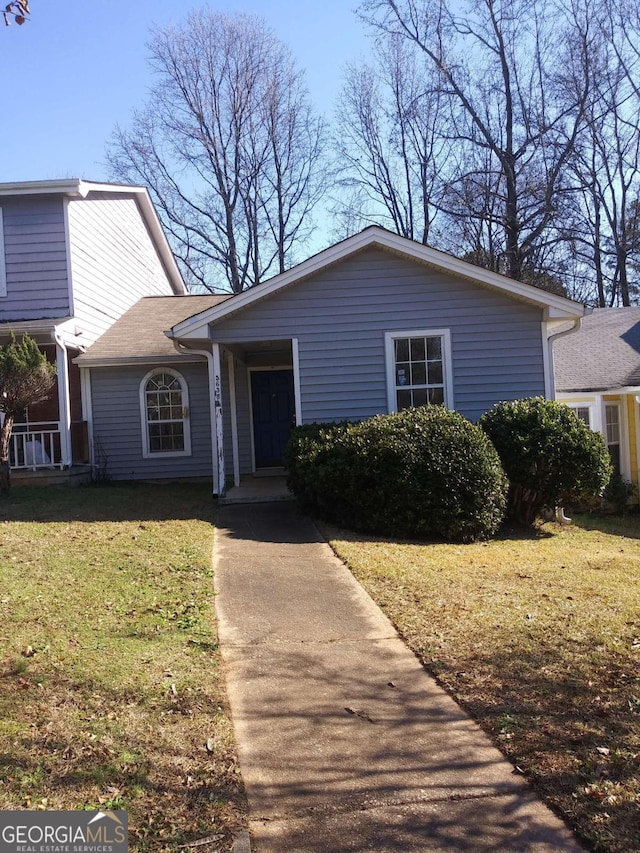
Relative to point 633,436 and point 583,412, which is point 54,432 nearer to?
point 583,412

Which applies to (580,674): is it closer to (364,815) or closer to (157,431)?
(364,815)

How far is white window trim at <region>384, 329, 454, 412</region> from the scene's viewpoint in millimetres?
11883

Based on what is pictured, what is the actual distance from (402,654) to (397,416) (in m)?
5.40

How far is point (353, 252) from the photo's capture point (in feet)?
38.4

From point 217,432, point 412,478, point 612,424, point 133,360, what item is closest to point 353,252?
point 217,432

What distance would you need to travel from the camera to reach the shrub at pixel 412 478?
30.6 feet

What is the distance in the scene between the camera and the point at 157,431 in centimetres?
1565

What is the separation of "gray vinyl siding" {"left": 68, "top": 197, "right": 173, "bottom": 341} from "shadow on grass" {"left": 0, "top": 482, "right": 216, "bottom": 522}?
12.7 feet

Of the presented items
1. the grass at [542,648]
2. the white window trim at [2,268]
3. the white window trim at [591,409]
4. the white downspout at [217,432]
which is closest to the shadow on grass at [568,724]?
the grass at [542,648]

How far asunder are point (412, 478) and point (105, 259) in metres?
10.7

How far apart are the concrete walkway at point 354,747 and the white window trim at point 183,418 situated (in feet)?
31.1

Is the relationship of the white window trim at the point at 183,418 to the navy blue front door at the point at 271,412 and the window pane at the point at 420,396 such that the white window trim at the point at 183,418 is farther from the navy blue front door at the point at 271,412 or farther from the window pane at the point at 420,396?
the window pane at the point at 420,396

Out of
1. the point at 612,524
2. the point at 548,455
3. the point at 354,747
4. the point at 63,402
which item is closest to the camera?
the point at 354,747

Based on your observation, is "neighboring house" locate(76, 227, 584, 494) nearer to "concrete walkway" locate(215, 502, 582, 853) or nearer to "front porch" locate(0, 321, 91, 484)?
"front porch" locate(0, 321, 91, 484)
